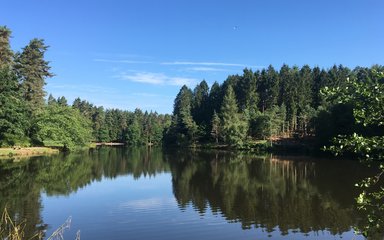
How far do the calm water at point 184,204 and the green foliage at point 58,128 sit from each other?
34.4 meters

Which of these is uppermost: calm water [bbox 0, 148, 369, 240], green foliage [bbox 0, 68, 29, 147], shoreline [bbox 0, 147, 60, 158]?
green foliage [bbox 0, 68, 29, 147]

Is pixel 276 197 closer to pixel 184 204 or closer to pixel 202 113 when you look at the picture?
pixel 184 204

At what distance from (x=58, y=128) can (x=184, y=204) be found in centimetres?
5934

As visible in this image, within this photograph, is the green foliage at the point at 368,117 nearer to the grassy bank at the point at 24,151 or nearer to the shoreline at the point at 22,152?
the shoreline at the point at 22,152

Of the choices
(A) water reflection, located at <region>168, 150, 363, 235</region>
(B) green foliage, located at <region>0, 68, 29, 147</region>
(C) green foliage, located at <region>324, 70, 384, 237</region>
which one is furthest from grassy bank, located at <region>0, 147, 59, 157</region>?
(C) green foliage, located at <region>324, 70, 384, 237</region>

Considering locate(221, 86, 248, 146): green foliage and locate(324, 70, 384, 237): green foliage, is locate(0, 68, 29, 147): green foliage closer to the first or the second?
locate(221, 86, 248, 146): green foliage

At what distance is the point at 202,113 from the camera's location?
438 ft

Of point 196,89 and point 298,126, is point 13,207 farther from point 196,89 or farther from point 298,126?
point 196,89

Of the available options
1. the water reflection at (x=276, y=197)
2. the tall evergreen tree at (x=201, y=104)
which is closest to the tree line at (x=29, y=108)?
the water reflection at (x=276, y=197)

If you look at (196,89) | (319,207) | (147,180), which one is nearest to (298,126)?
(196,89)

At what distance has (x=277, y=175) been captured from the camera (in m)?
44.5

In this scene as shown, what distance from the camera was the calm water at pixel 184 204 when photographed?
2011cm

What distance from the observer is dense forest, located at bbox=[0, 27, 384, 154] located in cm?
6833

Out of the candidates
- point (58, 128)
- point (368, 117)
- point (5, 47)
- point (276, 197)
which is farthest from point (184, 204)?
point (58, 128)
